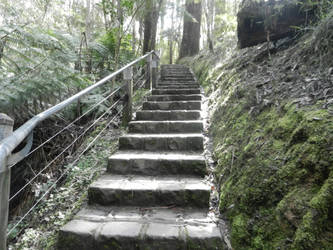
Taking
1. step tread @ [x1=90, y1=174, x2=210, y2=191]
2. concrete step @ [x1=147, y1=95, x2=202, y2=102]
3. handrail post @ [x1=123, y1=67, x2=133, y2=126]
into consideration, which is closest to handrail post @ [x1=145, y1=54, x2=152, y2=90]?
concrete step @ [x1=147, y1=95, x2=202, y2=102]

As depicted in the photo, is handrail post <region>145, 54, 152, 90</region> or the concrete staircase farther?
handrail post <region>145, 54, 152, 90</region>

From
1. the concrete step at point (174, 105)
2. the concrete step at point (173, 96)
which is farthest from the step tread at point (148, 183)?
the concrete step at point (173, 96)

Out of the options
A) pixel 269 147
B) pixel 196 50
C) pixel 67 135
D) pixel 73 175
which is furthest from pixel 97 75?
pixel 196 50

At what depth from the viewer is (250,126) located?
2301mm

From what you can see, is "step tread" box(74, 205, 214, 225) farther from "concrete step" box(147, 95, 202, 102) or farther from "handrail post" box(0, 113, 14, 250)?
"concrete step" box(147, 95, 202, 102)

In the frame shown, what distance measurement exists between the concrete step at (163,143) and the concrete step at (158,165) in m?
0.27

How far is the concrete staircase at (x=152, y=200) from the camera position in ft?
5.70

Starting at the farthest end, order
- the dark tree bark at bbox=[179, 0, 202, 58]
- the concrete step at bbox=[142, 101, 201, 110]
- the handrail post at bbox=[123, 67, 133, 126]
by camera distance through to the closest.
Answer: the dark tree bark at bbox=[179, 0, 202, 58] → the concrete step at bbox=[142, 101, 201, 110] → the handrail post at bbox=[123, 67, 133, 126]

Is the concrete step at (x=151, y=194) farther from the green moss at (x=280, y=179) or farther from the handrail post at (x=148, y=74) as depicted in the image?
the handrail post at (x=148, y=74)

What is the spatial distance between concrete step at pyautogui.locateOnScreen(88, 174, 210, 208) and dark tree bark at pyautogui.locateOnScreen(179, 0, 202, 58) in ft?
35.1

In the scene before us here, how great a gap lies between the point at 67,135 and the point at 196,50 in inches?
381

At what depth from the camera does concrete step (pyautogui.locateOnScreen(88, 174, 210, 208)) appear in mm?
2141

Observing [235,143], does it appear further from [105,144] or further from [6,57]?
[6,57]

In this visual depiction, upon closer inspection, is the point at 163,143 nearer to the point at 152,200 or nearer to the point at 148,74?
the point at 152,200
